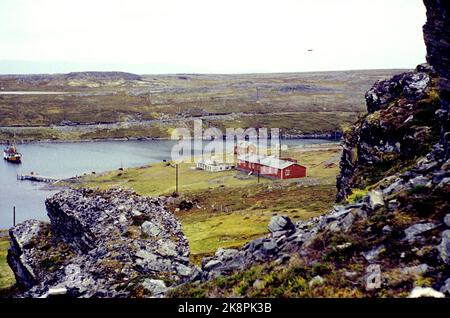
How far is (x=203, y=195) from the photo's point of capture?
79.2 metres

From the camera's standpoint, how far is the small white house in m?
105

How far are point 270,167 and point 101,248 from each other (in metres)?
74.9

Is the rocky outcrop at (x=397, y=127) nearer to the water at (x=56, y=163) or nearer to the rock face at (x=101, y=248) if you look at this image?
the rock face at (x=101, y=248)

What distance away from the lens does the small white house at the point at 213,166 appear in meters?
105

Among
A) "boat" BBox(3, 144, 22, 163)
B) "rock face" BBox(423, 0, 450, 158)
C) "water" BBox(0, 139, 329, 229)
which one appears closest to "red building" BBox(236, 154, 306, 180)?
"water" BBox(0, 139, 329, 229)

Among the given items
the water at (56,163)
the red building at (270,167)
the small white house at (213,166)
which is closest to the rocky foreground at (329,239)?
the water at (56,163)

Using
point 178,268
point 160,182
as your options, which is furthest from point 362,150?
point 160,182

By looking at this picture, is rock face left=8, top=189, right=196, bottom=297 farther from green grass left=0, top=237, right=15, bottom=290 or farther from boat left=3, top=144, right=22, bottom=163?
boat left=3, top=144, right=22, bottom=163

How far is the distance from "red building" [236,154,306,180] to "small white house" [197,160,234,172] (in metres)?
3.00

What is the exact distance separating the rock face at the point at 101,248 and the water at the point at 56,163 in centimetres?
4549

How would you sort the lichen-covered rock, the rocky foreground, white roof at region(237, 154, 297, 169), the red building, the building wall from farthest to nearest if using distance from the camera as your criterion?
white roof at region(237, 154, 297, 169)
the red building
the building wall
the rocky foreground
the lichen-covered rock

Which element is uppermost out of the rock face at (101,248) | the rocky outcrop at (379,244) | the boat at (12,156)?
the rocky outcrop at (379,244)
